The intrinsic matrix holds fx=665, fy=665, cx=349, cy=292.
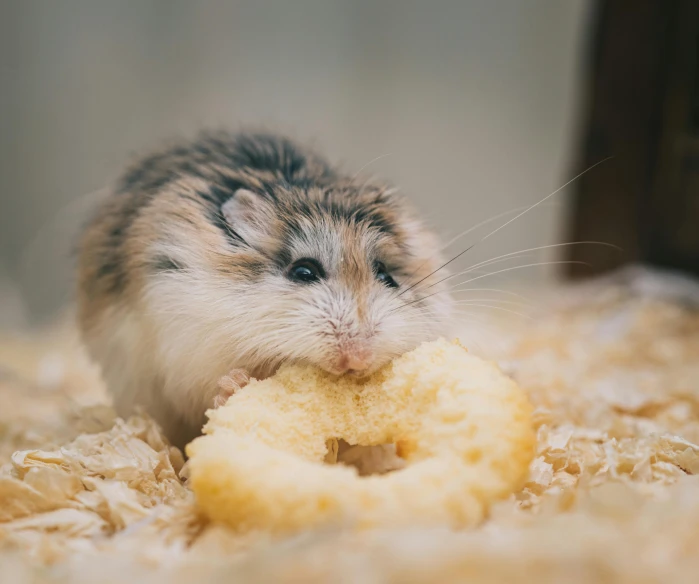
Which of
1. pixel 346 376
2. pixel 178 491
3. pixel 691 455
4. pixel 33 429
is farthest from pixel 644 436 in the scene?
pixel 33 429

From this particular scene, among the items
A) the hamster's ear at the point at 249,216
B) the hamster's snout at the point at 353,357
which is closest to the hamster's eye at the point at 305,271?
the hamster's ear at the point at 249,216

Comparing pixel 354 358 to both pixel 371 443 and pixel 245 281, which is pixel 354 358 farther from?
pixel 245 281

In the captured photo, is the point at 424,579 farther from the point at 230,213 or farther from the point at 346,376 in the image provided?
the point at 230,213

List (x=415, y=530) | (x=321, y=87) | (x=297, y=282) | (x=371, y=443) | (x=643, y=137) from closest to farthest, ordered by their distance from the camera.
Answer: (x=415, y=530), (x=371, y=443), (x=297, y=282), (x=643, y=137), (x=321, y=87)

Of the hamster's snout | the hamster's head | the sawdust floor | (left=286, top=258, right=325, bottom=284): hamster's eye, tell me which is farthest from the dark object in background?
the hamster's snout

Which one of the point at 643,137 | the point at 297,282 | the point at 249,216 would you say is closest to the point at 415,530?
the point at 297,282

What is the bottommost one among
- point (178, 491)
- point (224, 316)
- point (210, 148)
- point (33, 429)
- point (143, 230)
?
point (33, 429)
